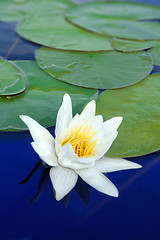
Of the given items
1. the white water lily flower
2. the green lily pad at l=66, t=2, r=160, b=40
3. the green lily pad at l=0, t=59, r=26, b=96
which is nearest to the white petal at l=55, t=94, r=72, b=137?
the white water lily flower

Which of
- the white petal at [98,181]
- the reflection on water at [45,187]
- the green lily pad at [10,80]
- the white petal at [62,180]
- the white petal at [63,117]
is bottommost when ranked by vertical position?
the reflection on water at [45,187]

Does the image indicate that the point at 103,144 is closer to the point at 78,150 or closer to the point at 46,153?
the point at 78,150

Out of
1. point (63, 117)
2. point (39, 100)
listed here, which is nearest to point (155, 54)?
point (39, 100)

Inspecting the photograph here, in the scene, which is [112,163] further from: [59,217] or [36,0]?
[36,0]

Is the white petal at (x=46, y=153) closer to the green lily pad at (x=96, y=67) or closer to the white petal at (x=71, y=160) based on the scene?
the white petal at (x=71, y=160)

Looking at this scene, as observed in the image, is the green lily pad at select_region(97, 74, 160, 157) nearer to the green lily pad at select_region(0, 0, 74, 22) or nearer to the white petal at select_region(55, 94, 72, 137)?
the white petal at select_region(55, 94, 72, 137)

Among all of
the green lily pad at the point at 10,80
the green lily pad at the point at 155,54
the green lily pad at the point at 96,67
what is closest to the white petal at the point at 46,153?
the green lily pad at the point at 10,80
